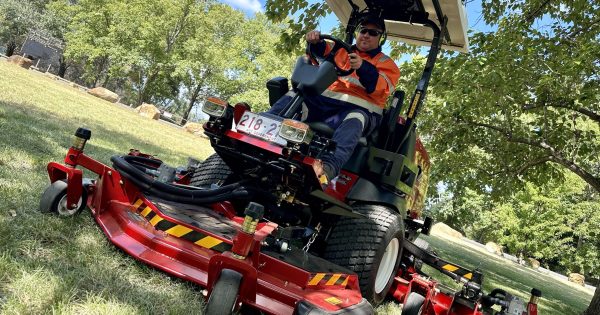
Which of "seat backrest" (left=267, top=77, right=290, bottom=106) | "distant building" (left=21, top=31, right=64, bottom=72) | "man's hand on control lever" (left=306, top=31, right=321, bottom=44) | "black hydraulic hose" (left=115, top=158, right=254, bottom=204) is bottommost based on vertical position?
"black hydraulic hose" (left=115, top=158, right=254, bottom=204)

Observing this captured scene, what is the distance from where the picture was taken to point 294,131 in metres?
3.12

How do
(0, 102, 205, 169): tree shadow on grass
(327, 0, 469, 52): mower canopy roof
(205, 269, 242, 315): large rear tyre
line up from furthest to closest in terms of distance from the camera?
A: (0, 102, 205, 169): tree shadow on grass → (327, 0, 469, 52): mower canopy roof → (205, 269, 242, 315): large rear tyre

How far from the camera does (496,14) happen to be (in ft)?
32.1

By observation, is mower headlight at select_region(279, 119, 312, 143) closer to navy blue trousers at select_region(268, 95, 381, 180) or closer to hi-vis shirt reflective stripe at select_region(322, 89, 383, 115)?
navy blue trousers at select_region(268, 95, 381, 180)

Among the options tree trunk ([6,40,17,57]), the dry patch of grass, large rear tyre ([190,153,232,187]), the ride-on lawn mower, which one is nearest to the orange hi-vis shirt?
the ride-on lawn mower

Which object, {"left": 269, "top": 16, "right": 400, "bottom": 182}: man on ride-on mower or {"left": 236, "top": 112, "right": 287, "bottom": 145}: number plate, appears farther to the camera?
{"left": 269, "top": 16, "right": 400, "bottom": 182}: man on ride-on mower

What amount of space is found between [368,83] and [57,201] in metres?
2.53

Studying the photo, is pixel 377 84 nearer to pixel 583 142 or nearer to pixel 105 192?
pixel 105 192

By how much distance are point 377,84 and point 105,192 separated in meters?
2.30

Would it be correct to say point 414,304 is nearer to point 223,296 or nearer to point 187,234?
point 187,234

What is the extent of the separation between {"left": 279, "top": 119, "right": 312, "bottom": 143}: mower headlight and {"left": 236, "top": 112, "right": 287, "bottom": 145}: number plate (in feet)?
0.80

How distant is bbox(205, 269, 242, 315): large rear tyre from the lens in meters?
2.36

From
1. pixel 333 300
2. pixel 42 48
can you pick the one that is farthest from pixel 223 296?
pixel 42 48

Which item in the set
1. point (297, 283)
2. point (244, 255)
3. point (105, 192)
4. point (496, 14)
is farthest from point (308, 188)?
point (496, 14)
